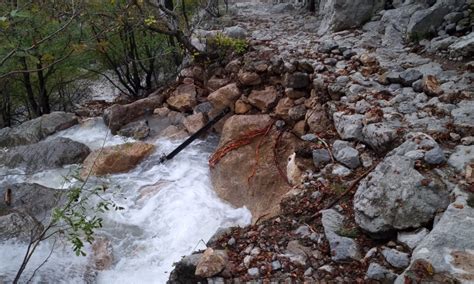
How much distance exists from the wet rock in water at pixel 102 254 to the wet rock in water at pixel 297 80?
355 centimetres

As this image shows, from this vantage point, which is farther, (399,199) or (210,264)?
(210,264)

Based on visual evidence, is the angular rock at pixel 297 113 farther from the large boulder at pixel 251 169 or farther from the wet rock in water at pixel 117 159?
the wet rock in water at pixel 117 159

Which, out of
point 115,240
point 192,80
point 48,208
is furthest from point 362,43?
point 48,208

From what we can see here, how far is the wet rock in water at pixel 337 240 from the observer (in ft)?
9.30

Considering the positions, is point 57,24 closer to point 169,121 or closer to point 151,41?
point 151,41

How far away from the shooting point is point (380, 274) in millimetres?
2539

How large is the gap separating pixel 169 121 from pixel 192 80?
1122 mm

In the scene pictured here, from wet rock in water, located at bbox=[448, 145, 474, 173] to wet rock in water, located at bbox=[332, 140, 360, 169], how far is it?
0.88 meters

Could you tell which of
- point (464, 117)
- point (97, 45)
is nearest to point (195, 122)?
point (97, 45)

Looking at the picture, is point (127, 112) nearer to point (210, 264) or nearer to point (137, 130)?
point (137, 130)

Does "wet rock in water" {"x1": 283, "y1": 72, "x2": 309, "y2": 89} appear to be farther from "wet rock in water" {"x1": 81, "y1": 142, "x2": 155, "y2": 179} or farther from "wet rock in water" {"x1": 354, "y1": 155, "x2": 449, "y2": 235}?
"wet rock in water" {"x1": 354, "y1": 155, "x2": 449, "y2": 235}

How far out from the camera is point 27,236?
495cm

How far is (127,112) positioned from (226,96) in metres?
2.57

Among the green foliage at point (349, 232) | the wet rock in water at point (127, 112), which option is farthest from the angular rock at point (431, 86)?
the wet rock in water at point (127, 112)
